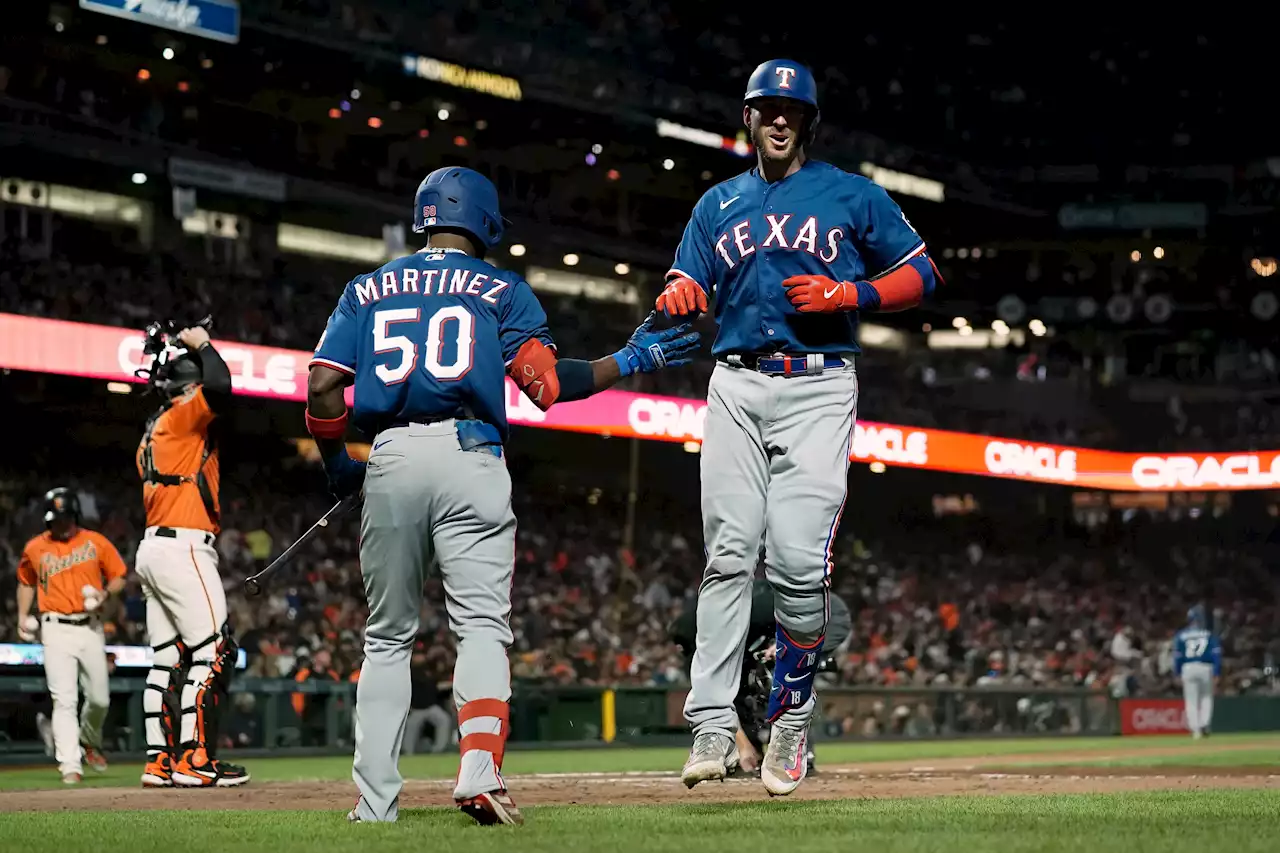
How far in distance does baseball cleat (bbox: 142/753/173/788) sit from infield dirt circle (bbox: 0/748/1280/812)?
15 cm

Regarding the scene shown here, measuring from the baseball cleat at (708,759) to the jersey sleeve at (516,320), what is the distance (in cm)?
142

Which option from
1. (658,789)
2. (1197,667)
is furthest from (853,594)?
(658,789)

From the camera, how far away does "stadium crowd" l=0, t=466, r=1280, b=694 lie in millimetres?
22656

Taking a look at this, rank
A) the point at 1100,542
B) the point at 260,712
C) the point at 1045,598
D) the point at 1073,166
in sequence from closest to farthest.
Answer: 1. the point at 260,712
2. the point at 1045,598
3. the point at 1100,542
4. the point at 1073,166

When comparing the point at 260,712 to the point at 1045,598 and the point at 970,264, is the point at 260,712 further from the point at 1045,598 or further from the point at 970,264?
the point at 970,264

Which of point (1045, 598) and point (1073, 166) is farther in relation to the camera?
point (1073, 166)

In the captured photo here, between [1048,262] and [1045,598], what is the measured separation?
17455mm

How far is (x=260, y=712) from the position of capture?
54.2 feet

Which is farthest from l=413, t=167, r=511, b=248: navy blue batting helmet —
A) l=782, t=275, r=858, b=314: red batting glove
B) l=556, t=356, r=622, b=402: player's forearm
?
l=782, t=275, r=858, b=314: red batting glove

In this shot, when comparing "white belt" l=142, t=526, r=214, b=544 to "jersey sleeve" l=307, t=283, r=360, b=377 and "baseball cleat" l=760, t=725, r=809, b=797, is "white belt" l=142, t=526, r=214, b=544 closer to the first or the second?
"jersey sleeve" l=307, t=283, r=360, b=377

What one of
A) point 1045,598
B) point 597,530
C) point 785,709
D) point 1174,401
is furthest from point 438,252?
point 1174,401

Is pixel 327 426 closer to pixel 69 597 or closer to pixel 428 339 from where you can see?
pixel 428 339

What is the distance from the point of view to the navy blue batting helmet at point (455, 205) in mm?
5680

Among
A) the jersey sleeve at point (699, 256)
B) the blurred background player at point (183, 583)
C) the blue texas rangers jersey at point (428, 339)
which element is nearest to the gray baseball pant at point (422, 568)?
the blue texas rangers jersey at point (428, 339)
